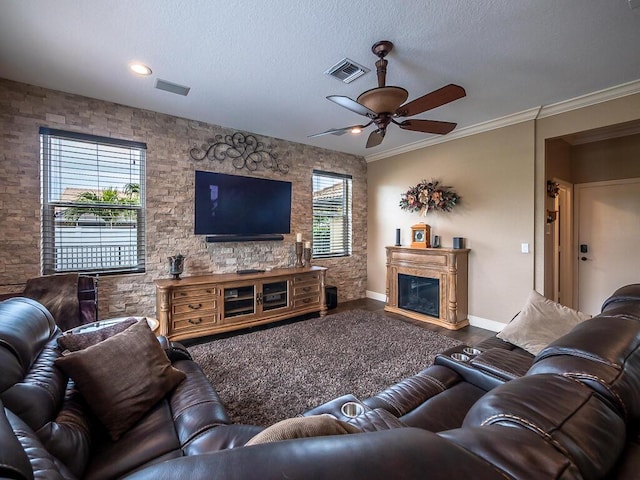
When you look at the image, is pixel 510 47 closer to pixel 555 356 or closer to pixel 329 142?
pixel 555 356

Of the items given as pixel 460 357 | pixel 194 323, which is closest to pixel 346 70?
pixel 460 357

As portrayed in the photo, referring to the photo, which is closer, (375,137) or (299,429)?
(299,429)

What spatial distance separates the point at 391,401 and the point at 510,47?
109 inches

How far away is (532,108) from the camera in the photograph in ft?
11.1

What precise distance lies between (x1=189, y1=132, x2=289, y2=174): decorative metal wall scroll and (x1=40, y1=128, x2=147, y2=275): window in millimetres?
763

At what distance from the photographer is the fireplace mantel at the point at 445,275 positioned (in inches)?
156

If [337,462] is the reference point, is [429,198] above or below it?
above

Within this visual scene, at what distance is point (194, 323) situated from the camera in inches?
134

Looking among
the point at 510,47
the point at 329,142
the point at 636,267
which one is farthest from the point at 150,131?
the point at 636,267

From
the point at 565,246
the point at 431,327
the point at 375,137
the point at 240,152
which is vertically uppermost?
the point at 240,152

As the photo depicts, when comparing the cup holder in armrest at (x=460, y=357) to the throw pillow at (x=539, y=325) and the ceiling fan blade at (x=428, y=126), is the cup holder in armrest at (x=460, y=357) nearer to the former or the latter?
the throw pillow at (x=539, y=325)

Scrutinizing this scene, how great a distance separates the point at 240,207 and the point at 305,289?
61.4 inches

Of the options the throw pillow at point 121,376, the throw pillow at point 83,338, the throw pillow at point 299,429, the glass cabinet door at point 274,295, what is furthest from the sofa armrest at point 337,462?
the glass cabinet door at point 274,295

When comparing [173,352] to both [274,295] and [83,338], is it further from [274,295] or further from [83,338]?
[274,295]
